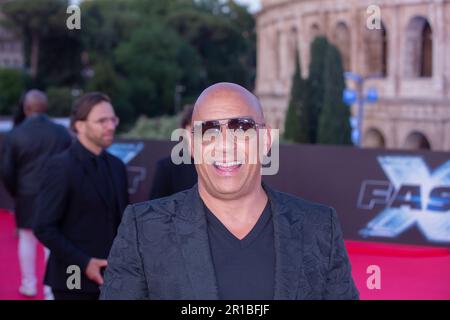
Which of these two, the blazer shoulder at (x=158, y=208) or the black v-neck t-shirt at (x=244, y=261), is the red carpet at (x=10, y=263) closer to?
the blazer shoulder at (x=158, y=208)

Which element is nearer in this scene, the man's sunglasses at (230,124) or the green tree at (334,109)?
the man's sunglasses at (230,124)

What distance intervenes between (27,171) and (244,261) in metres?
5.33

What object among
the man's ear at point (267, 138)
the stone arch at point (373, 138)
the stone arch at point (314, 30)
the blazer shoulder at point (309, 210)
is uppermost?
the stone arch at point (314, 30)

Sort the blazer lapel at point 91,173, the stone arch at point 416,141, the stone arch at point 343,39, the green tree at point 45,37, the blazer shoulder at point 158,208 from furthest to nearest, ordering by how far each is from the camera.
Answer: the green tree at point 45,37
the stone arch at point 343,39
the stone arch at point 416,141
the blazer lapel at point 91,173
the blazer shoulder at point 158,208

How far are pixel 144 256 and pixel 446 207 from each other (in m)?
8.39

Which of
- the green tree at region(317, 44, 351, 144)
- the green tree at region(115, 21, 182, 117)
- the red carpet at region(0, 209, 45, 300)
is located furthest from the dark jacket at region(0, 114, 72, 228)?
the green tree at region(115, 21, 182, 117)

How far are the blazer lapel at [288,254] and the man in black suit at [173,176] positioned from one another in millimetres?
2436

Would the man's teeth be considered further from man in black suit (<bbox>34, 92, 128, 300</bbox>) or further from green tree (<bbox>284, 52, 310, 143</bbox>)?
green tree (<bbox>284, 52, 310, 143</bbox>)

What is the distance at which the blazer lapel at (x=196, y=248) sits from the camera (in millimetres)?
2484

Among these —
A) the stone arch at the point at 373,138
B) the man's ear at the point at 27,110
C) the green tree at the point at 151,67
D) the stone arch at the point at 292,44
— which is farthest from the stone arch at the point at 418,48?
the green tree at the point at 151,67

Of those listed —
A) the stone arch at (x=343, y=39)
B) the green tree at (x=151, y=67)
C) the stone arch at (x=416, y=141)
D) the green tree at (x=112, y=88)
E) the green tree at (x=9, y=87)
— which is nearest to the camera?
the stone arch at (x=416, y=141)

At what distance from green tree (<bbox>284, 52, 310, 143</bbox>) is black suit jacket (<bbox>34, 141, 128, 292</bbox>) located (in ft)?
86.5

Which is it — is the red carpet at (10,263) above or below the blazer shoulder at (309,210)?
below

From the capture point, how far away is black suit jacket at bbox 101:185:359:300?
251cm
